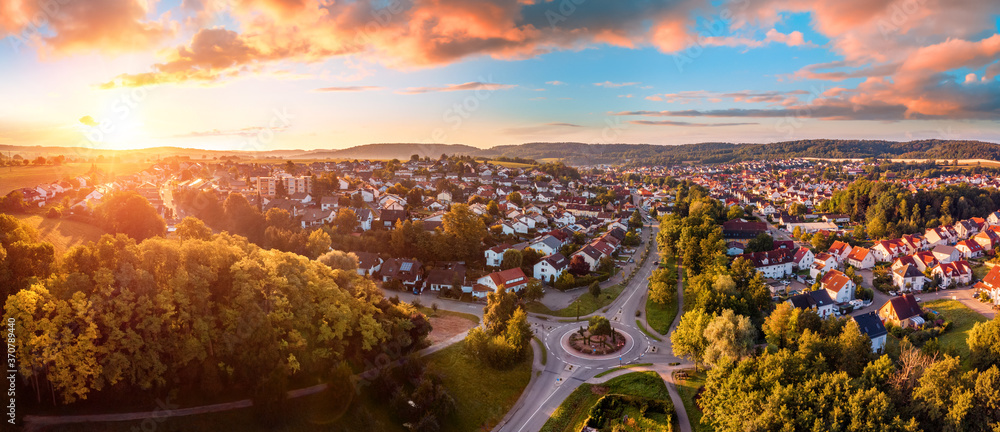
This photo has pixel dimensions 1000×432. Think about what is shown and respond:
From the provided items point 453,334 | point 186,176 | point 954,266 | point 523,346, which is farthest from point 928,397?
point 186,176

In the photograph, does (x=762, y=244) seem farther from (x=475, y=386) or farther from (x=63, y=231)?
(x=63, y=231)

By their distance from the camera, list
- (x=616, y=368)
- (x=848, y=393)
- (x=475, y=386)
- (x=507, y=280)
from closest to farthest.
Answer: (x=848, y=393)
(x=475, y=386)
(x=616, y=368)
(x=507, y=280)

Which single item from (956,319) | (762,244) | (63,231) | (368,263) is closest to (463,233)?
(368,263)

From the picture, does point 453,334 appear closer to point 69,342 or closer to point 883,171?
point 69,342

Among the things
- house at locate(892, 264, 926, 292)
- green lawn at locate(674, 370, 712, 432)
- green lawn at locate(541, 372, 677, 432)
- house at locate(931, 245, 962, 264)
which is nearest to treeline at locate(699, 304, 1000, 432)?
green lawn at locate(674, 370, 712, 432)

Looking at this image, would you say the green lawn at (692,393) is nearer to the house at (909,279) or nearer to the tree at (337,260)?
the tree at (337,260)

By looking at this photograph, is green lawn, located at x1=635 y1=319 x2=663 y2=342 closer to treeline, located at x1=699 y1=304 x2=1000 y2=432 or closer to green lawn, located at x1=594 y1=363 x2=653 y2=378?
green lawn, located at x1=594 y1=363 x2=653 y2=378
